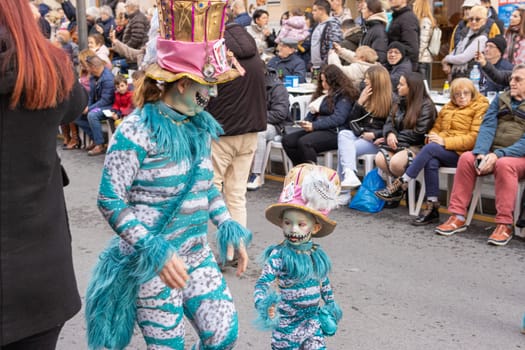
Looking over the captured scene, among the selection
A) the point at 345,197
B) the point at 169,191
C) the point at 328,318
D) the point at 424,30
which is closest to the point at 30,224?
the point at 169,191

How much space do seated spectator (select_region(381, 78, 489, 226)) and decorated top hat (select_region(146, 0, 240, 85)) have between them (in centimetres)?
457

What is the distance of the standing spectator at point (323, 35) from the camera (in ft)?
36.6

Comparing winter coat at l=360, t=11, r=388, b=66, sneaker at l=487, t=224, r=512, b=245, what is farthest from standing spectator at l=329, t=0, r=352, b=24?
sneaker at l=487, t=224, r=512, b=245

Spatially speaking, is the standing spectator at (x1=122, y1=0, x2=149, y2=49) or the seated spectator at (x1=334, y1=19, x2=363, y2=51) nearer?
the seated spectator at (x1=334, y1=19, x2=363, y2=51)

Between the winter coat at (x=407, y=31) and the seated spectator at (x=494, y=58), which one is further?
the winter coat at (x=407, y=31)

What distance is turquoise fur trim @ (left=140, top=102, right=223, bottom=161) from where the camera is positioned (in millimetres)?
3129

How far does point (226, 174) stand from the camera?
607cm

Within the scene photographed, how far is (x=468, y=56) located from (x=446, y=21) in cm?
637

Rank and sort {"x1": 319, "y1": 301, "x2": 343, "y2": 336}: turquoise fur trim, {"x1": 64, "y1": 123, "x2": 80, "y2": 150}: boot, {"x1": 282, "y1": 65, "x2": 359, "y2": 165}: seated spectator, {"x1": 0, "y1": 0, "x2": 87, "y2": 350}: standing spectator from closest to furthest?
1. {"x1": 0, "y1": 0, "x2": 87, "y2": 350}: standing spectator
2. {"x1": 319, "y1": 301, "x2": 343, "y2": 336}: turquoise fur trim
3. {"x1": 282, "y1": 65, "x2": 359, "y2": 165}: seated spectator
4. {"x1": 64, "y1": 123, "x2": 80, "y2": 150}: boot

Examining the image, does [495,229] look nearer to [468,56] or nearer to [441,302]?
[441,302]

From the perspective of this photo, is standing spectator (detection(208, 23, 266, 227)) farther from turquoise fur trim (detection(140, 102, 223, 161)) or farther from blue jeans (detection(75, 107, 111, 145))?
blue jeans (detection(75, 107, 111, 145))

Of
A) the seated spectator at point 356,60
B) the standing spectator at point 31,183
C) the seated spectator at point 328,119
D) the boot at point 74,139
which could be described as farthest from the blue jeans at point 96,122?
the standing spectator at point 31,183

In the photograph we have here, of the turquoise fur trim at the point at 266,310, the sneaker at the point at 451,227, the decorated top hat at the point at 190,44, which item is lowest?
the sneaker at the point at 451,227

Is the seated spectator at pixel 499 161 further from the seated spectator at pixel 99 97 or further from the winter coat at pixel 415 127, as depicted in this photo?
the seated spectator at pixel 99 97
